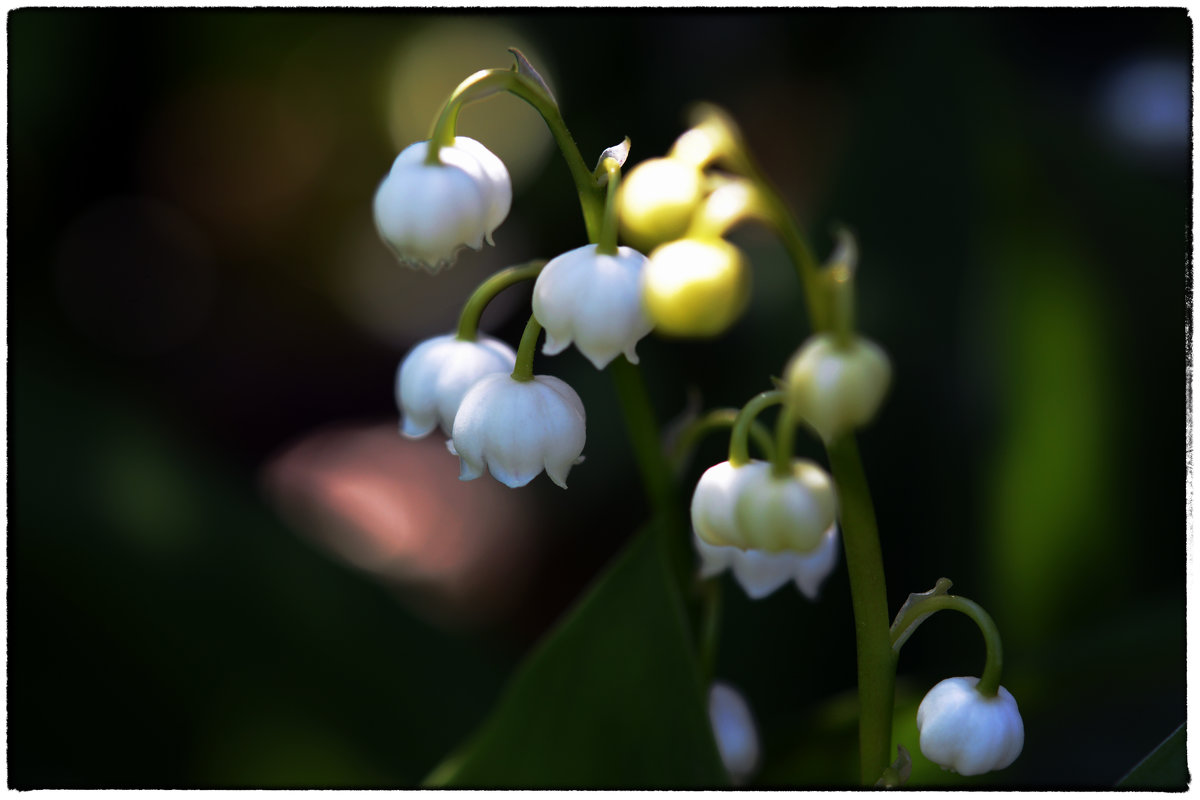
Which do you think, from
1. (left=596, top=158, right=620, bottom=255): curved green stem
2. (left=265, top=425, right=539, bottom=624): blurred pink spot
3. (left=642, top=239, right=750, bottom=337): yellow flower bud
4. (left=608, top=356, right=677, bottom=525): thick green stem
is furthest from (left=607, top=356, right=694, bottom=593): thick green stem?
(left=265, top=425, right=539, bottom=624): blurred pink spot

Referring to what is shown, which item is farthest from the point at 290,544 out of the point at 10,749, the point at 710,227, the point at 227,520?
the point at 710,227

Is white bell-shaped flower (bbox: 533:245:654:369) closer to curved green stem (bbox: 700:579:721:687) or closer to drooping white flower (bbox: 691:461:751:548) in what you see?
drooping white flower (bbox: 691:461:751:548)

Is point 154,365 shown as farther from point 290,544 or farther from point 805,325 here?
point 805,325

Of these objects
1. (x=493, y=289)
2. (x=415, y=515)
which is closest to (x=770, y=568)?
(x=493, y=289)

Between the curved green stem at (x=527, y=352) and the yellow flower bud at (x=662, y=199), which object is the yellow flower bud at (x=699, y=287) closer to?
the yellow flower bud at (x=662, y=199)

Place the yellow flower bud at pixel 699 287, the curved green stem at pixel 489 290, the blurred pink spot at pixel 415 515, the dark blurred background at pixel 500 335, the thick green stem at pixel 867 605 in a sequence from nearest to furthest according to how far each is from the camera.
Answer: the yellow flower bud at pixel 699 287
the thick green stem at pixel 867 605
the curved green stem at pixel 489 290
the dark blurred background at pixel 500 335
the blurred pink spot at pixel 415 515

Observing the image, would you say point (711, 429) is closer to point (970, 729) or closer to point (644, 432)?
point (644, 432)

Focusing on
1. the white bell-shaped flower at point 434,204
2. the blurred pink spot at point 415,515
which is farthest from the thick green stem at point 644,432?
the blurred pink spot at point 415,515
